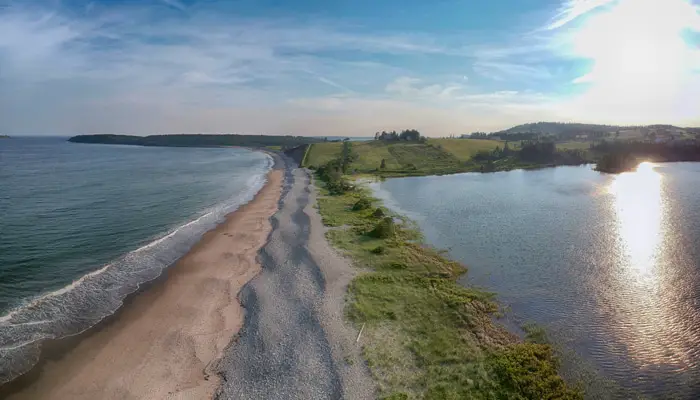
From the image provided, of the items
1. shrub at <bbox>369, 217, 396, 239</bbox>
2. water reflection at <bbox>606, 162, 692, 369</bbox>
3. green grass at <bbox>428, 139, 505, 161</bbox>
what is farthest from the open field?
shrub at <bbox>369, 217, 396, 239</bbox>

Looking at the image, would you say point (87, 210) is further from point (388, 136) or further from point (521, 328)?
point (388, 136)

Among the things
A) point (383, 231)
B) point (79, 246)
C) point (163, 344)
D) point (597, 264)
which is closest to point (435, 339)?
point (163, 344)

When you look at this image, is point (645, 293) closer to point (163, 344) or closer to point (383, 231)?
point (383, 231)

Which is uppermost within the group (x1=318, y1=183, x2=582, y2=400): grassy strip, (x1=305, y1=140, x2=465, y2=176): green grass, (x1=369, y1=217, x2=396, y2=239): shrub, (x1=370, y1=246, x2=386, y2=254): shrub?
(x1=305, y1=140, x2=465, y2=176): green grass

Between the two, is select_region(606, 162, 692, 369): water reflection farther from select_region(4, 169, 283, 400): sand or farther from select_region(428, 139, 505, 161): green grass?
select_region(428, 139, 505, 161): green grass

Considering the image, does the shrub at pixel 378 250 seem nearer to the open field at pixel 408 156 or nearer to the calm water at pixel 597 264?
the calm water at pixel 597 264

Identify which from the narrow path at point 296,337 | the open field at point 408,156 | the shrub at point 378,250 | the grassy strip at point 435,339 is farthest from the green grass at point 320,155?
the grassy strip at point 435,339

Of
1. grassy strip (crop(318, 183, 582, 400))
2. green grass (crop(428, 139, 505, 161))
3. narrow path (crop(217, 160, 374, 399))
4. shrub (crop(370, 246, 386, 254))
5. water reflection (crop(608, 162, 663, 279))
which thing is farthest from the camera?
green grass (crop(428, 139, 505, 161))

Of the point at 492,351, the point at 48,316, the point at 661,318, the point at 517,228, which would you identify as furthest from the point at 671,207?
the point at 48,316
